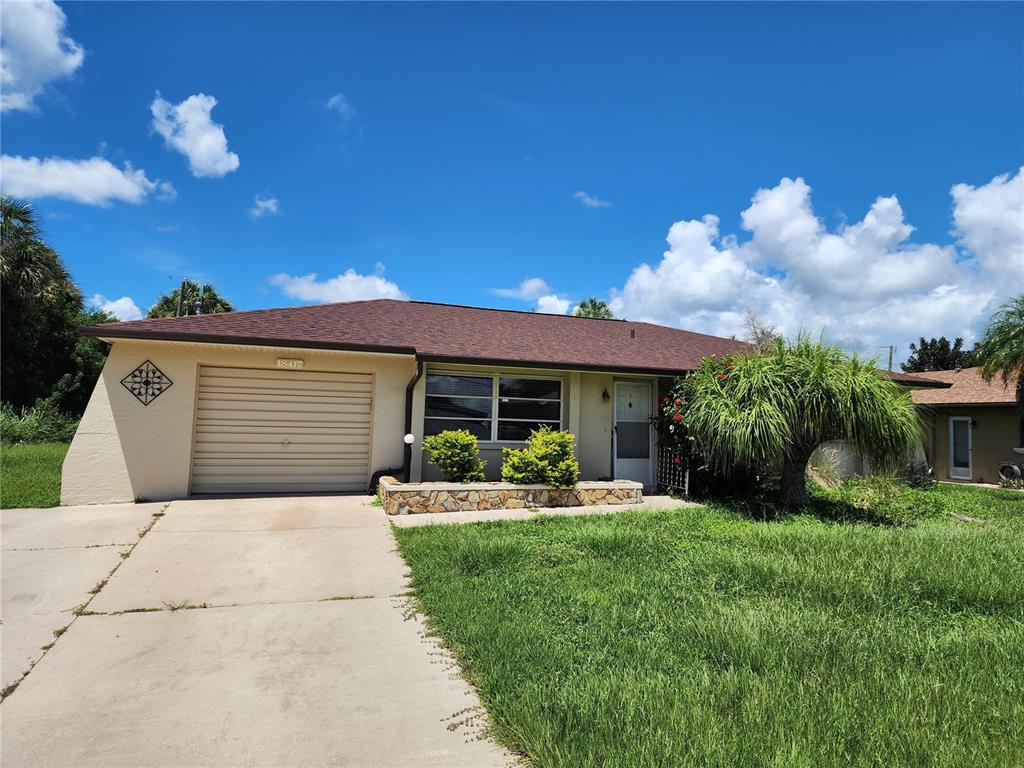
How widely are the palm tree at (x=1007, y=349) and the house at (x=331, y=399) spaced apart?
29.4 feet

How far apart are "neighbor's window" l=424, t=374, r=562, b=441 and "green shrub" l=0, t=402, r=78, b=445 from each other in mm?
12688

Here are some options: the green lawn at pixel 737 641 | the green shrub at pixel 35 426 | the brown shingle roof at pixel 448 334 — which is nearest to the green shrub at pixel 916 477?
the brown shingle roof at pixel 448 334

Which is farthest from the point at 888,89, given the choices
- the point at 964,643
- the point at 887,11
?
the point at 964,643

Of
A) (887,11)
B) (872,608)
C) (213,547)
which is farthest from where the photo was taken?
(887,11)

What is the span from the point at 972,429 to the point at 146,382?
73.9ft

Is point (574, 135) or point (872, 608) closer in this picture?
point (872, 608)

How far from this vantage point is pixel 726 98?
9.99 m

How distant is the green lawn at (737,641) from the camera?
257 centimetres

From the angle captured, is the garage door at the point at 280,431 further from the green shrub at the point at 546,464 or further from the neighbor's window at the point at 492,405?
the green shrub at the point at 546,464

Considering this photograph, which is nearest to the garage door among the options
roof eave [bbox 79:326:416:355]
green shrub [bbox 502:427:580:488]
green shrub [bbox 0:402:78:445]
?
roof eave [bbox 79:326:416:355]

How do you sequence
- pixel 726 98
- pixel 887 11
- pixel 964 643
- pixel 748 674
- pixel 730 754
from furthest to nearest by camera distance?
pixel 726 98 → pixel 887 11 → pixel 964 643 → pixel 748 674 → pixel 730 754

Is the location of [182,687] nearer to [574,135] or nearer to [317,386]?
[317,386]

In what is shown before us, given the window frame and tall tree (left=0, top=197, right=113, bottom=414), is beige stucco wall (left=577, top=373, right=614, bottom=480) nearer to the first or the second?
A: the window frame

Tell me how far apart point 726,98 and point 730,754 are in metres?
10.8
